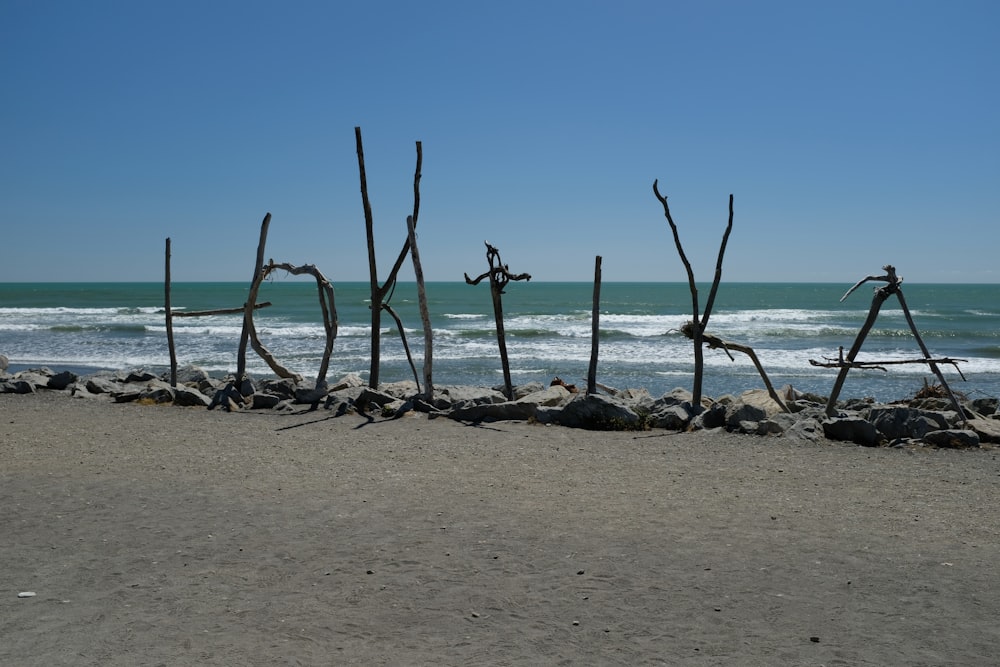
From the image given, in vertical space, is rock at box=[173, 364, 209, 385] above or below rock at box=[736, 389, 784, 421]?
below

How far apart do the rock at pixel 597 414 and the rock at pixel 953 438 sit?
3.10m

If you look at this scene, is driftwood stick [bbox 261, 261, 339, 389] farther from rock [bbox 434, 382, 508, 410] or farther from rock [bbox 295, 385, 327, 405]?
rock [bbox 434, 382, 508, 410]

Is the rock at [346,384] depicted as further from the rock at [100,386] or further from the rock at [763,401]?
the rock at [763,401]

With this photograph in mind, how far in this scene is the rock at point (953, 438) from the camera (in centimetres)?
854

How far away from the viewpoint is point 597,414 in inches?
386

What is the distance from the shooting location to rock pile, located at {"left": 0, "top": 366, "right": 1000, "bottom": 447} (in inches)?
349

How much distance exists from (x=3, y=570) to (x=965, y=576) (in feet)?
18.1

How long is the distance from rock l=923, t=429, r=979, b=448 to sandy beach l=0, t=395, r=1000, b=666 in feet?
0.78

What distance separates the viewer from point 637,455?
8234mm

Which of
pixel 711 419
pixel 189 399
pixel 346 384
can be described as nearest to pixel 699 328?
pixel 711 419

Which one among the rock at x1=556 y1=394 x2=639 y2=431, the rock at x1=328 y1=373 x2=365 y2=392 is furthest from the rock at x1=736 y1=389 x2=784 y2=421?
the rock at x1=328 y1=373 x2=365 y2=392

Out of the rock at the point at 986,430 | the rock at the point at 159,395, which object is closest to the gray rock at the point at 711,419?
the rock at the point at 986,430

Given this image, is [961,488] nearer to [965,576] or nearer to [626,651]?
[965,576]

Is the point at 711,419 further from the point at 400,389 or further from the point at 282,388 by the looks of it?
the point at 282,388
